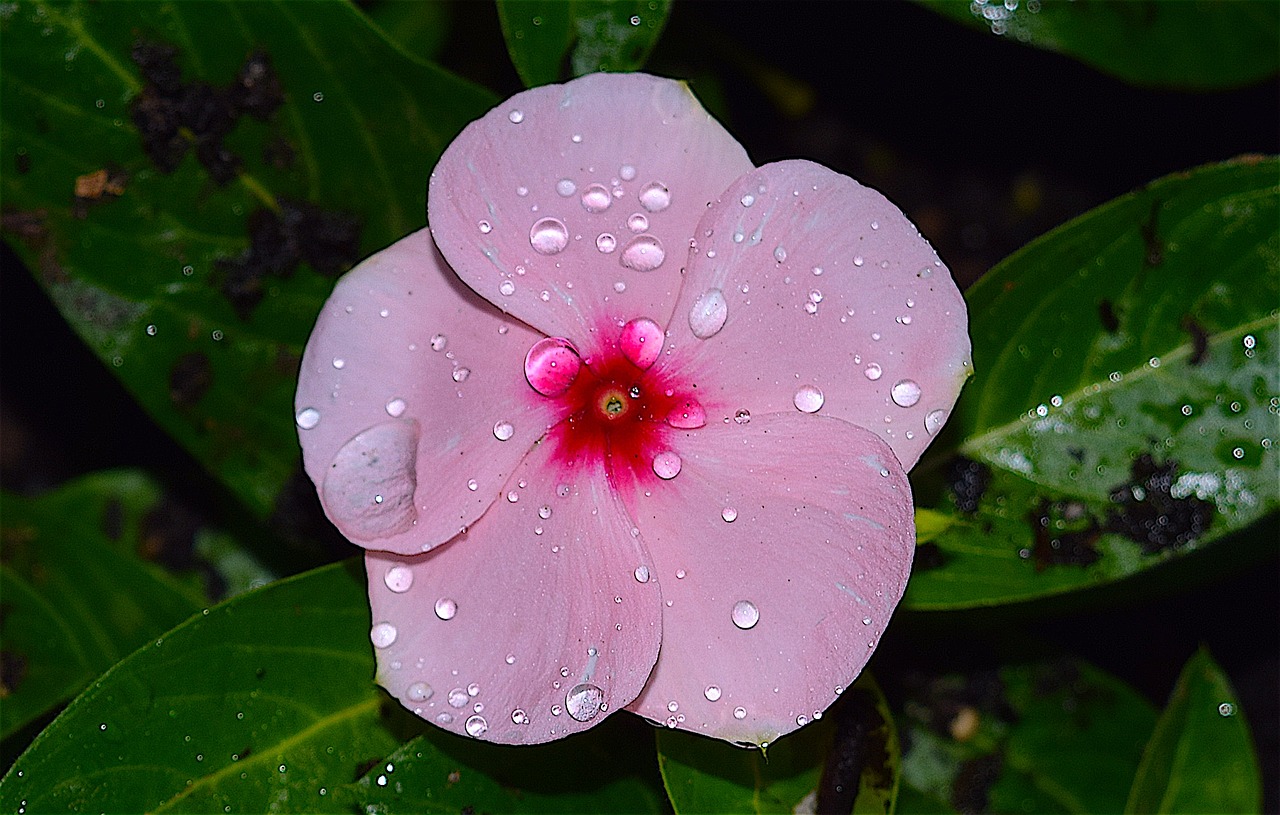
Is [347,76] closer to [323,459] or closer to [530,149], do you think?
[530,149]

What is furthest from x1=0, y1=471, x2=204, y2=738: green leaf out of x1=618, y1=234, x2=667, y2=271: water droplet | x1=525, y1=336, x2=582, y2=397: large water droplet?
x1=618, y1=234, x2=667, y2=271: water droplet

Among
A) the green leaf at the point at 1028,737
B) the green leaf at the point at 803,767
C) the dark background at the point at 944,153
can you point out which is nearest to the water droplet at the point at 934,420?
the green leaf at the point at 803,767

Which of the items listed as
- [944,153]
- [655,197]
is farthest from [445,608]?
[944,153]

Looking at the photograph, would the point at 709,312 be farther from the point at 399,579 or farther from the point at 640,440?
the point at 399,579

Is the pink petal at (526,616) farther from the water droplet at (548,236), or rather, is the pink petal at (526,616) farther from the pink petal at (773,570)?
the water droplet at (548,236)

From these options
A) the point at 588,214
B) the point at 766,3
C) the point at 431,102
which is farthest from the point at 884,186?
the point at 588,214

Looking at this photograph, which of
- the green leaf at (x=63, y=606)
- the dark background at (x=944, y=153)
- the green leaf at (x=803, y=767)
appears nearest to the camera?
the green leaf at (x=803, y=767)
